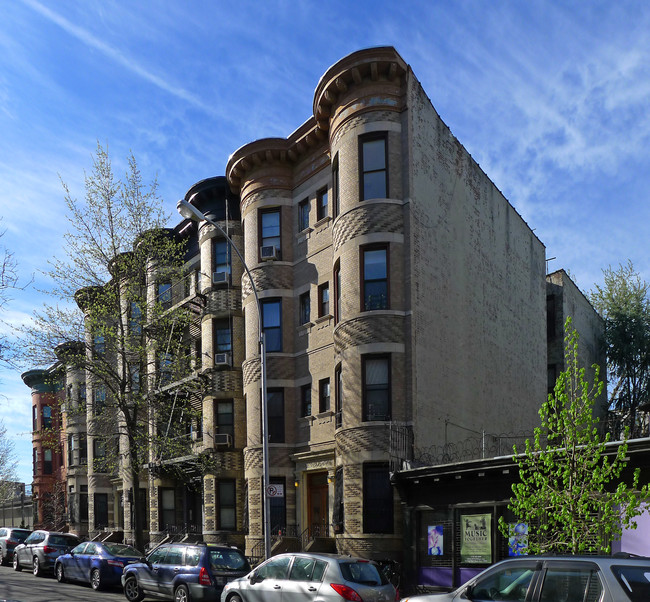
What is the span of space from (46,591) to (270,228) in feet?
49.0

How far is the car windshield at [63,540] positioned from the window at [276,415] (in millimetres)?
8343

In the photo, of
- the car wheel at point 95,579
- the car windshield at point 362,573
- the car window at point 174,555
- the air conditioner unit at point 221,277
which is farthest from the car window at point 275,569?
the air conditioner unit at point 221,277

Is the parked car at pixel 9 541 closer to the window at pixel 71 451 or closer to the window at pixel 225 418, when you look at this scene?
the window at pixel 225 418

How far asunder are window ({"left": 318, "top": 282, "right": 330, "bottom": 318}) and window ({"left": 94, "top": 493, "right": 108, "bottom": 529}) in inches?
969

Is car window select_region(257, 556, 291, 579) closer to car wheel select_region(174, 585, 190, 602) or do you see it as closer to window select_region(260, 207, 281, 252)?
car wheel select_region(174, 585, 190, 602)

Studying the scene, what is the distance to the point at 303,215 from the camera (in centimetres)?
2983

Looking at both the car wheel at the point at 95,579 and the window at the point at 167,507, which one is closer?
the car wheel at the point at 95,579

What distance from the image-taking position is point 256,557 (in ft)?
89.4

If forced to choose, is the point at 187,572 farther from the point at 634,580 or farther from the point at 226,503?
the point at 226,503

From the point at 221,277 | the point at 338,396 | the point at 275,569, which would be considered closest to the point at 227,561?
the point at 275,569

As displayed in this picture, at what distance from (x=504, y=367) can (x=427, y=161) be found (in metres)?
9.48

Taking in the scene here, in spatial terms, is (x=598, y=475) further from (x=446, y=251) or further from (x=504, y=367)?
(x=504, y=367)

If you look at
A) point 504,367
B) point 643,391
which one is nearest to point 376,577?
point 504,367

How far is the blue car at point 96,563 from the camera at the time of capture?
23.1m
